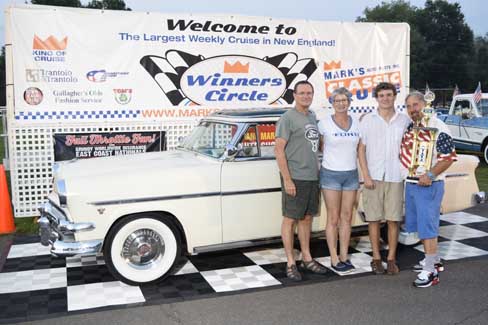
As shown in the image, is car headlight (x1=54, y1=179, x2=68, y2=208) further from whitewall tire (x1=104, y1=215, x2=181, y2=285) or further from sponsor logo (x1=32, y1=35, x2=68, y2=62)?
sponsor logo (x1=32, y1=35, x2=68, y2=62)

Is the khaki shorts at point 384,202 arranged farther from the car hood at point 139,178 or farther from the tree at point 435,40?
the tree at point 435,40

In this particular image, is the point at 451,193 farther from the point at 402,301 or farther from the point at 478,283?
the point at 402,301

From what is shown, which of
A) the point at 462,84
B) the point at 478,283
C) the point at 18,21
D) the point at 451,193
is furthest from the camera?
the point at 462,84

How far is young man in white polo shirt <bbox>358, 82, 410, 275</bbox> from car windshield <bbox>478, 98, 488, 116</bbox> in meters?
10.4

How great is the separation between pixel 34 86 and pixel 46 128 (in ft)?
2.09

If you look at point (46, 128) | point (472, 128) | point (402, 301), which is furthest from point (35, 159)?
point (472, 128)

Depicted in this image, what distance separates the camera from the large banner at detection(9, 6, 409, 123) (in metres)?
7.67

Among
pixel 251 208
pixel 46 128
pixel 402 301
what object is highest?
pixel 46 128

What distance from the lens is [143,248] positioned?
4.84 metres

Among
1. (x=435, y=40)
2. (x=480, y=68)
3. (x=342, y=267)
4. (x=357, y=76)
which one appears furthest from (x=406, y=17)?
(x=342, y=267)

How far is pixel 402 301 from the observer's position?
173 inches

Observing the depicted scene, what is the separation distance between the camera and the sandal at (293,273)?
493 centimetres

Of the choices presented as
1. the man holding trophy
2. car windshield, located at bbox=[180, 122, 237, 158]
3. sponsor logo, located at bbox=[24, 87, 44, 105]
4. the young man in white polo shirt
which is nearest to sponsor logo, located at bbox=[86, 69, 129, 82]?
sponsor logo, located at bbox=[24, 87, 44, 105]

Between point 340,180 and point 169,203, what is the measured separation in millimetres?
1631
